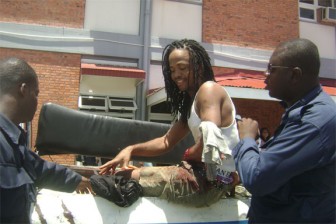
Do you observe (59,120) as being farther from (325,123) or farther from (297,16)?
(297,16)

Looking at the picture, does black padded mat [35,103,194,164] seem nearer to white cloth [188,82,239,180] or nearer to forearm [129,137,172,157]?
forearm [129,137,172,157]

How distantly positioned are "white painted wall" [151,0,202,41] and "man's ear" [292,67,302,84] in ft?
29.3

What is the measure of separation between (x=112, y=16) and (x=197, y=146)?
8.42 meters

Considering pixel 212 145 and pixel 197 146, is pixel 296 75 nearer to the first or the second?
pixel 212 145

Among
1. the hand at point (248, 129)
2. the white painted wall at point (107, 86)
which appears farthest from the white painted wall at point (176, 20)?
the hand at point (248, 129)

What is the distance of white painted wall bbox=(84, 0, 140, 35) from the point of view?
1020 centimetres

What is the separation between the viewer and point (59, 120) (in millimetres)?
3064

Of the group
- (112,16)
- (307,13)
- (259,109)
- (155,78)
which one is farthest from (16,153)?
(307,13)

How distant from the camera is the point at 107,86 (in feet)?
33.5

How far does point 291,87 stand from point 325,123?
29 centimetres

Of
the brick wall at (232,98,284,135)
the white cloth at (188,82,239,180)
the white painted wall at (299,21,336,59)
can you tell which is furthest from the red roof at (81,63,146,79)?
the white cloth at (188,82,239,180)

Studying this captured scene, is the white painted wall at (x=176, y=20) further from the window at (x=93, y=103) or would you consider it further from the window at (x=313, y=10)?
the window at (x=313, y=10)

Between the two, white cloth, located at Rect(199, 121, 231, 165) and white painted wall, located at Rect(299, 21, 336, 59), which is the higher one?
white painted wall, located at Rect(299, 21, 336, 59)

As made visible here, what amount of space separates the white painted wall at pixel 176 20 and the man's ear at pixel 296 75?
893cm
